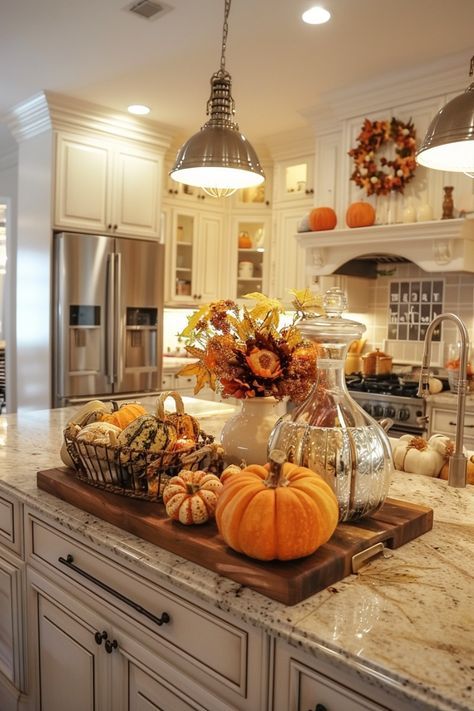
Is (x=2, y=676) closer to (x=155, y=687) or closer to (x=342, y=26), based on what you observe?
(x=155, y=687)

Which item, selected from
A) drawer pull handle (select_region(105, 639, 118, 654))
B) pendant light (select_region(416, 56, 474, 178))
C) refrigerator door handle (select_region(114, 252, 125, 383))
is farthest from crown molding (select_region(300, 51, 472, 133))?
drawer pull handle (select_region(105, 639, 118, 654))

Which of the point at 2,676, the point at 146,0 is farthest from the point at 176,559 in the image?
the point at 146,0

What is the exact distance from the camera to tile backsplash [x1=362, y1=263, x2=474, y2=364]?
3856 mm

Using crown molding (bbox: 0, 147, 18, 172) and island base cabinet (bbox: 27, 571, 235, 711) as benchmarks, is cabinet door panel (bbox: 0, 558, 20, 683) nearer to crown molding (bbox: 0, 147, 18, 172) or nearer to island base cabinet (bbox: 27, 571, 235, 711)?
island base cabinet (bbox: 27, 571, 235, 711)

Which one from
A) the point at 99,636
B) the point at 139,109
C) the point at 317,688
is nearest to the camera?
the point at 317,688

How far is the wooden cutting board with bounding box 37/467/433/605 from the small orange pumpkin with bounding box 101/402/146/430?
0.21m

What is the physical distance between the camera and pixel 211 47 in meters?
3.24

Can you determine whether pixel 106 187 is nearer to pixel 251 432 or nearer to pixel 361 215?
pixel 361 215

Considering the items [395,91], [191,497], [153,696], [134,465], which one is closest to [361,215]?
[395,91]

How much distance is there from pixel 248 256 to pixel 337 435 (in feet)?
14.2

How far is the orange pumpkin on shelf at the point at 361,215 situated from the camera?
12.5 feet

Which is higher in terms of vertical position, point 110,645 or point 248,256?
point 248,256

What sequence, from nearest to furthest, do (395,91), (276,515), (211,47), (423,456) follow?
1. (276,515)
2. (423,456)
3. (211,47)
4. (395,91)

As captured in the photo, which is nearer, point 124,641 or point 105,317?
point 124,641
